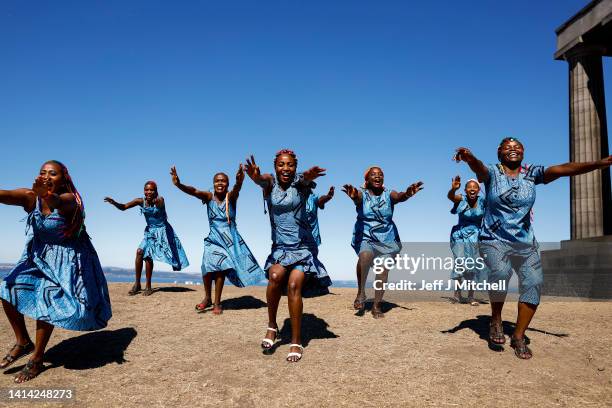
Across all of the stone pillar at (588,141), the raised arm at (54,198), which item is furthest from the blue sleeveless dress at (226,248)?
the stone pillar at (588,141)

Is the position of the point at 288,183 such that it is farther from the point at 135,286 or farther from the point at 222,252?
the point at 135,286


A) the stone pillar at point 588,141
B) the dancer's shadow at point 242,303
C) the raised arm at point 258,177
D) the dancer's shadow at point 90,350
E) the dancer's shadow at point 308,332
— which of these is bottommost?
the dancer's shadow at point 90,350

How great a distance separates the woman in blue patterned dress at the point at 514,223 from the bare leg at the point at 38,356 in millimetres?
4784

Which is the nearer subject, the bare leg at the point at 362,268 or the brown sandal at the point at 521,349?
the brown sandal at the point at 521,349

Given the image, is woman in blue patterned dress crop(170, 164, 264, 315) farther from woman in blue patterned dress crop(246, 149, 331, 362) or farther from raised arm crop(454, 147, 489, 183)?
raised arm crop(454, 147, 489, 183)

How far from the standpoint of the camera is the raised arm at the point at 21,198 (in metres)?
4.79

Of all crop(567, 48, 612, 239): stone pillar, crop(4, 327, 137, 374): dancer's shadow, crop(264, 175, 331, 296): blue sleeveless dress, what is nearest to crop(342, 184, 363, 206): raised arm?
crop(264, 175, 331, 296): blue sleeveless dress

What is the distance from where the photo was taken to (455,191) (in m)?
9.08

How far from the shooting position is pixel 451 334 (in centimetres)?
615

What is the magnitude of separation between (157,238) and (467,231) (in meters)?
6.74

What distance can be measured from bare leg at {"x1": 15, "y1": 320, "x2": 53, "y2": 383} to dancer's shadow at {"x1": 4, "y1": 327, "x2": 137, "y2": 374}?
0.23 metres

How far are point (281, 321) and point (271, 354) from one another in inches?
72.1

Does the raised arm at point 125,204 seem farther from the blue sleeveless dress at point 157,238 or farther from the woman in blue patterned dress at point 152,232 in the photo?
the blue sleeveless dress at point 157,238

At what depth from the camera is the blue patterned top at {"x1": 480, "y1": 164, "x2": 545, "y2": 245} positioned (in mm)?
5379
